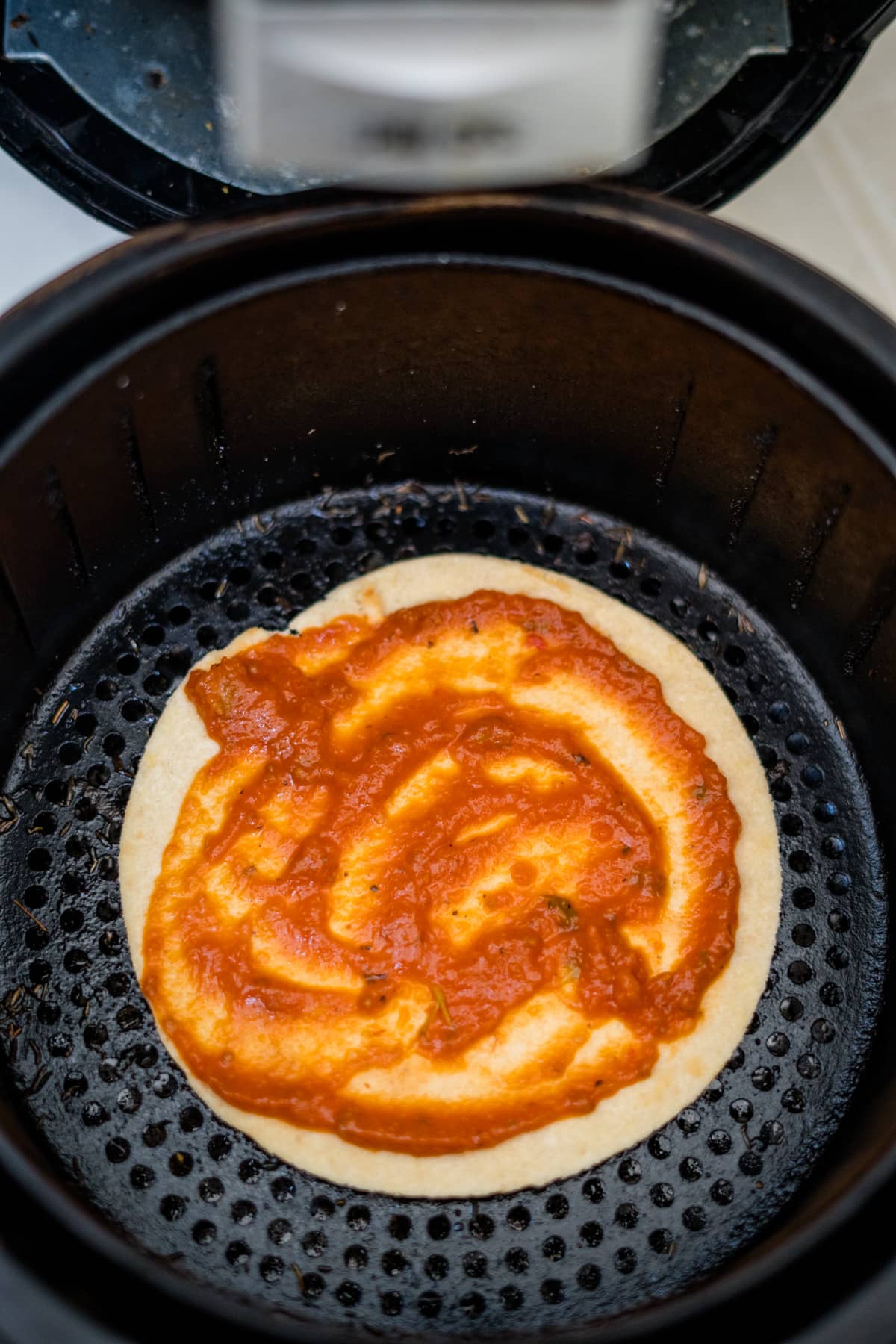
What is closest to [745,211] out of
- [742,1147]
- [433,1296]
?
[742,1147]

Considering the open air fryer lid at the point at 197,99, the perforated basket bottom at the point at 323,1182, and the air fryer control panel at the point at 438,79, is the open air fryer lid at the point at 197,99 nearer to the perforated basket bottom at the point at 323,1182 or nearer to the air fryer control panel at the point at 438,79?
the air fryer control panel at the point at 438,79

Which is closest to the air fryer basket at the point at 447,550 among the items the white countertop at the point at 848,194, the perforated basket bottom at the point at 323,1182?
the perforated basket bottom at the point at 323,1182

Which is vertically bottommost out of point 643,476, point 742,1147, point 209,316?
point 742,1147

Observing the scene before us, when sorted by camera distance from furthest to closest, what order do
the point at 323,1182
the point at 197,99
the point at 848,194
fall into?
the point at 848,194, the point at 197,99, the point at 323,1182

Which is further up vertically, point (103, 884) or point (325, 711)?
point (325, 711)

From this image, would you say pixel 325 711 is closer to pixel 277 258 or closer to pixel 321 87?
pixel 277 258

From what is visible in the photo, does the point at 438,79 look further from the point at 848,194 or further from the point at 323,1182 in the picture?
the point at 848,194

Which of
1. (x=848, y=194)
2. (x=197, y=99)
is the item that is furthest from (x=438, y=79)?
(x=848, y=194)
